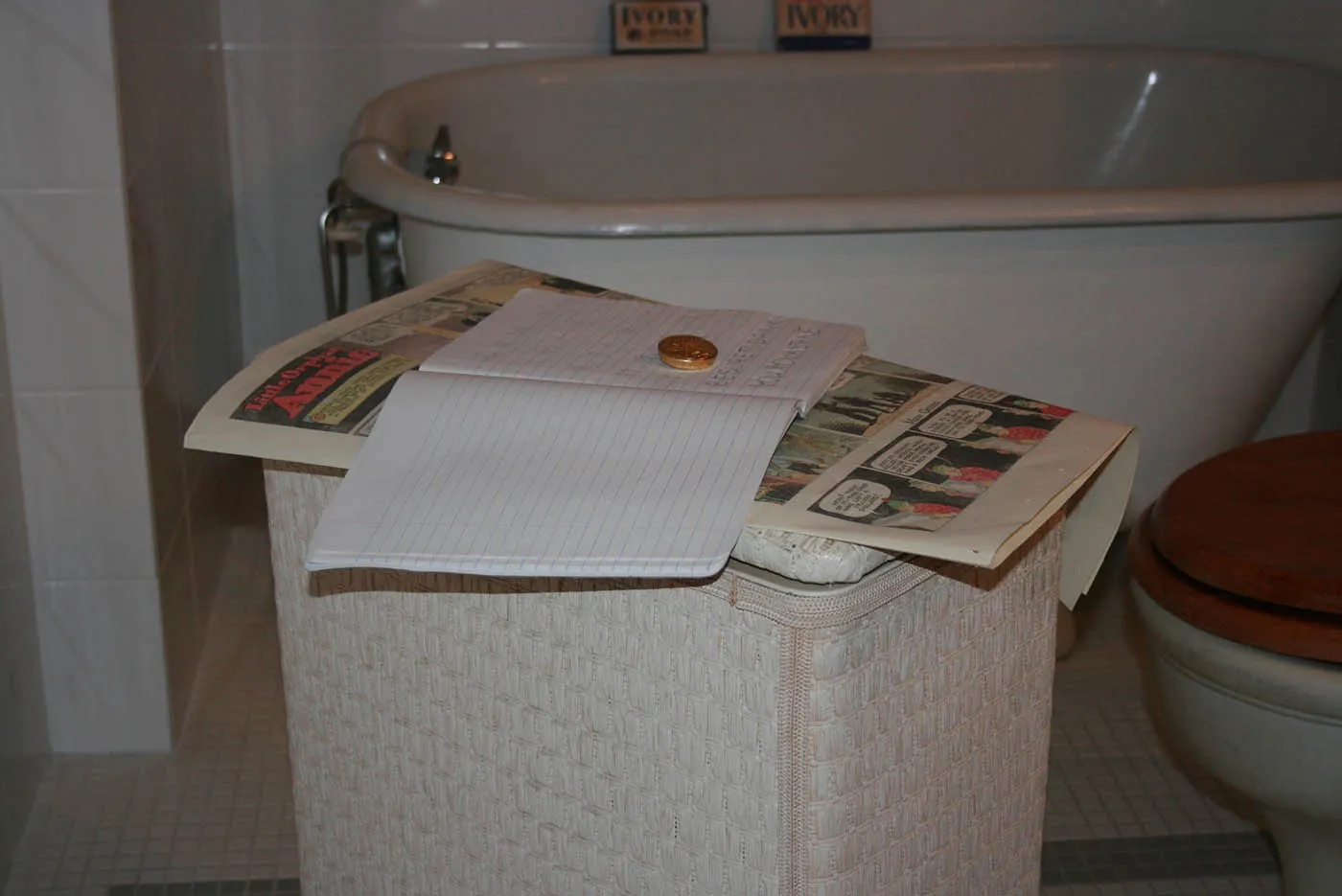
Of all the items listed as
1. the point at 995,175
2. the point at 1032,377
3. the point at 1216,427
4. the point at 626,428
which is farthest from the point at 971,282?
the point at 626,428

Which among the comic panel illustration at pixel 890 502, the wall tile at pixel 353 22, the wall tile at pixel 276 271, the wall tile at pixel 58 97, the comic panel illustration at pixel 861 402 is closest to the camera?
the comic panel illustration at pixel 890 502

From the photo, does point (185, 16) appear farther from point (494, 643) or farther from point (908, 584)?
point (908, 584)

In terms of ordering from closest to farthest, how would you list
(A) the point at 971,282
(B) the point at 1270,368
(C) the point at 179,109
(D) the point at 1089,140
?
(A) the point at 971,282 → (B) the point at 1270,368 → (C) the point at 179,109 → (D) the point at 1089,140

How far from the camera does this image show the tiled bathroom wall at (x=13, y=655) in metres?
1.36

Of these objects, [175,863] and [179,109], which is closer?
[175,863]

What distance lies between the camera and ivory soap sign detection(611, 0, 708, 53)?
2.14 m

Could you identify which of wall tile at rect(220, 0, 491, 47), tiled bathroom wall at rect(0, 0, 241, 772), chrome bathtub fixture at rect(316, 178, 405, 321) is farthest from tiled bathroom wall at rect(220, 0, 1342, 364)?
tiled bathroom wall at rect(0, 0, 241, 772)

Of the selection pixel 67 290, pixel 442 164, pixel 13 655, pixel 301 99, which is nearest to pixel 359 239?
pixel 442 164

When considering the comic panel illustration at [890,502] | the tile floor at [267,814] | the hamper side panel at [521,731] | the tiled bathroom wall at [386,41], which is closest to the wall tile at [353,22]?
the tiled bathroom wall at [386,41]

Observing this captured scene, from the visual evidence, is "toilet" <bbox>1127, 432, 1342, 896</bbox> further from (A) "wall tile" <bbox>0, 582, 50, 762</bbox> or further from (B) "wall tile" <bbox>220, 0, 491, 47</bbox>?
(B) "wall tile" <bbox>220, 0, 491, 47</bbox>

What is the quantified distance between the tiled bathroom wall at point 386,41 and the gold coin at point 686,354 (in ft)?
5.04

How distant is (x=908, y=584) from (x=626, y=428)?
0.14 m

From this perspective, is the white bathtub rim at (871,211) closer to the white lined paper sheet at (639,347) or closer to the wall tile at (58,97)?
the wall tile at (58,97)

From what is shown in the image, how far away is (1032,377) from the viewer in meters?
1.57
